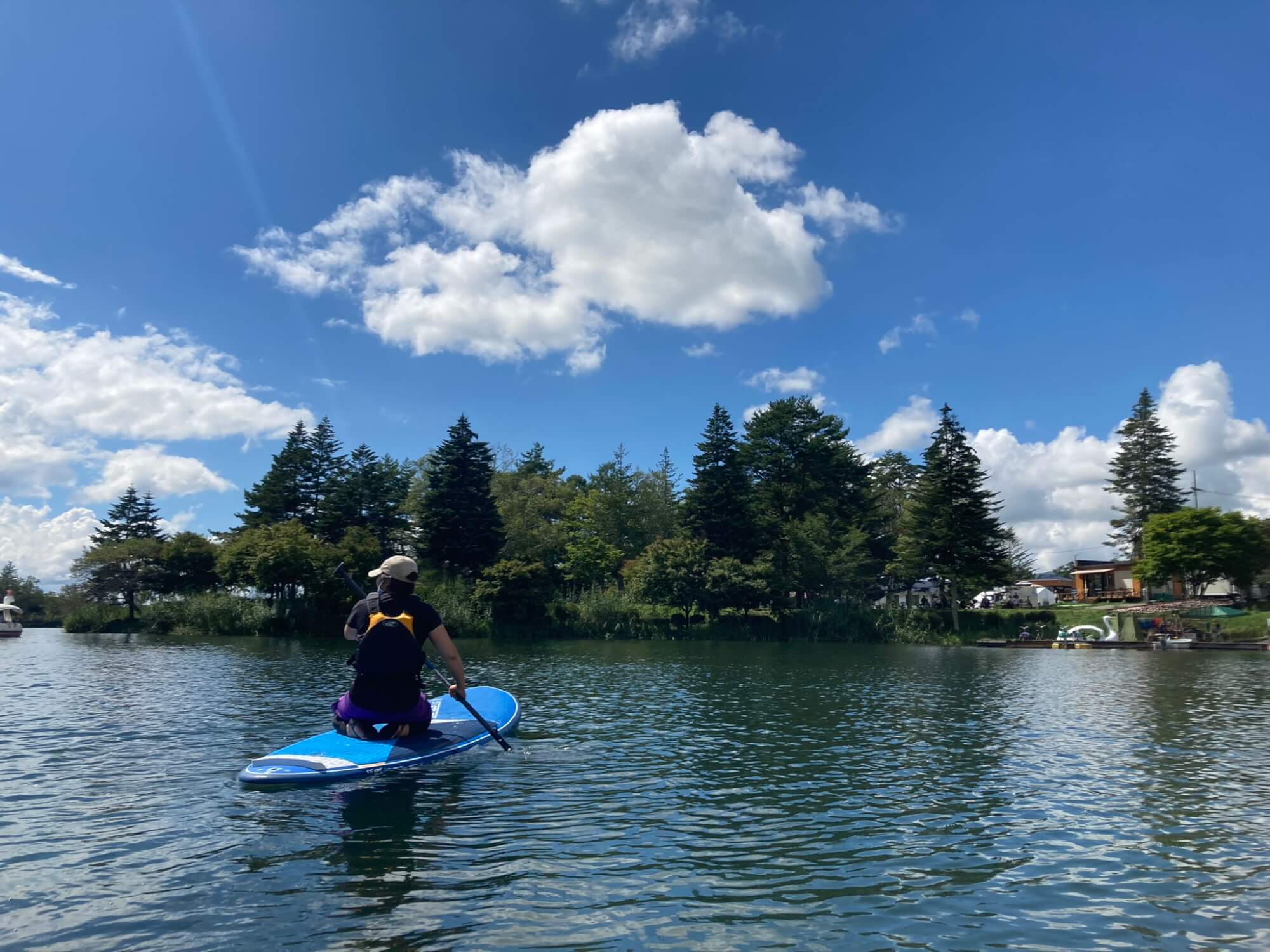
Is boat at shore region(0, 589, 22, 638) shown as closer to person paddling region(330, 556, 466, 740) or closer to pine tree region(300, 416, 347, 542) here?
pine tree region(300, 416, 347, 542)

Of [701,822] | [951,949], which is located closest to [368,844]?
[701,822]

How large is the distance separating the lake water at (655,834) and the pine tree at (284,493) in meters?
56.5

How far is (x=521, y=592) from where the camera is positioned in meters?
52.6

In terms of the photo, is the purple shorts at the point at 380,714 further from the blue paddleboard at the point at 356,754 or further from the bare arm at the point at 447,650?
the bare arm at the point at 447,650

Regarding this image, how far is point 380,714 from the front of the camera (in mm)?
10422

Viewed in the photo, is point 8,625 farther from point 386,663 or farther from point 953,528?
point 953,528

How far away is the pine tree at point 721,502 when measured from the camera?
6125 cm

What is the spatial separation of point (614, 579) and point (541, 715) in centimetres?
5113

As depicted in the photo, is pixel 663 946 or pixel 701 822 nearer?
pixel 663 946

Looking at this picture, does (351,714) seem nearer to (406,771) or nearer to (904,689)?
(406,771)

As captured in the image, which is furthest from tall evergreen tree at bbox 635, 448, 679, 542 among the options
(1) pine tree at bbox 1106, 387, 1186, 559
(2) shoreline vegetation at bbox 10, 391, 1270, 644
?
(1) pine tree at bbox 1106, 387, 1186, 559

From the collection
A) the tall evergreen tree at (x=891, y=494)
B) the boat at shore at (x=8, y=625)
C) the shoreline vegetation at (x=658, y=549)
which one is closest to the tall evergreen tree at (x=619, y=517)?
the shoreline vegetation at (x=658, y=549)

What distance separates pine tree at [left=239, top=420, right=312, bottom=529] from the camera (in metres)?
70.5

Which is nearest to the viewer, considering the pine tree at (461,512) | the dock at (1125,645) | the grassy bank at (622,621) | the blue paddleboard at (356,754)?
the blue paddleboard at (356,754)
